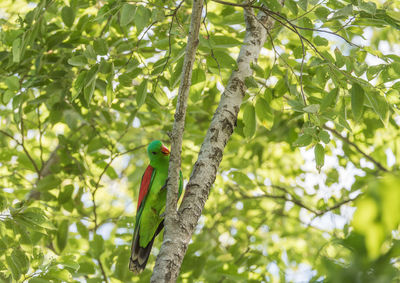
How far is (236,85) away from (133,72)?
2.50 feet

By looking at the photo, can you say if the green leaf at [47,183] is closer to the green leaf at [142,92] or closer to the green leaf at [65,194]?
the green leaf at [65,194]

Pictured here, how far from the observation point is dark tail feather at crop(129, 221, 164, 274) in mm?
3490

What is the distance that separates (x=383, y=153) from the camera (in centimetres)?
490

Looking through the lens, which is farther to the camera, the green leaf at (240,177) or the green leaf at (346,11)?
the green leaf at (240,177)

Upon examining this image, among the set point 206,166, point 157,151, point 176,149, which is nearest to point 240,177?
point 157,151

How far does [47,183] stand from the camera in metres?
3.92

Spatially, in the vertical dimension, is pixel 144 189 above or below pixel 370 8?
below

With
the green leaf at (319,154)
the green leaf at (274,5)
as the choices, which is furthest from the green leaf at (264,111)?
the green leaf at (274,5)

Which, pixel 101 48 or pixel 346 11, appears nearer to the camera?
pixel 346 11

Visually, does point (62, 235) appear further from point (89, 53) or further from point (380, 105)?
point (380, 105)

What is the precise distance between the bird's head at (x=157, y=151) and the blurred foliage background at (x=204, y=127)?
0.67 ft

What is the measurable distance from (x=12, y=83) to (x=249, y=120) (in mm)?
2005

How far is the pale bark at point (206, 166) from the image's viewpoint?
2.00 metres

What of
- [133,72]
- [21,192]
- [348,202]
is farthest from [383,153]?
[21,192]
